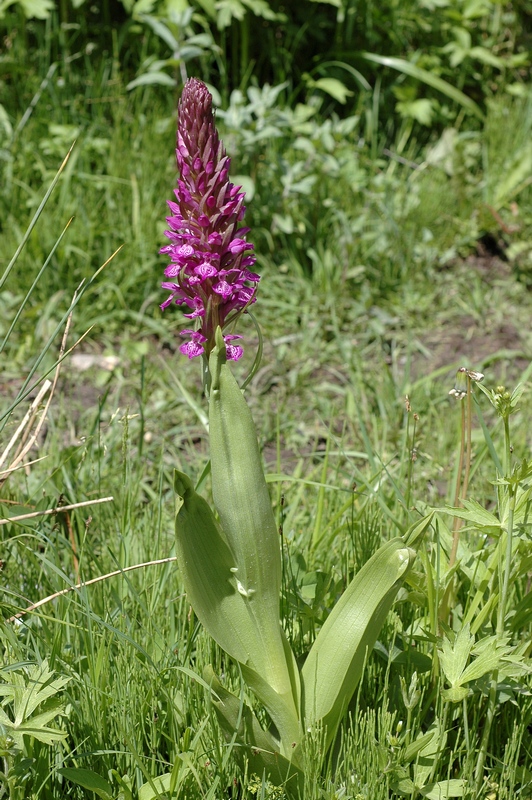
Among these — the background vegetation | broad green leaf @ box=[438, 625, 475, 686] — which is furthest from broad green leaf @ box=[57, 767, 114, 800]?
broad green leaf @ box=[438, 625, 475, 686]

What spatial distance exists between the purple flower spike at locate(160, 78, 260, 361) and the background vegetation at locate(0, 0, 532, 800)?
0.23m

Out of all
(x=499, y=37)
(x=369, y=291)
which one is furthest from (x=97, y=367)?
(x=499, y=37)

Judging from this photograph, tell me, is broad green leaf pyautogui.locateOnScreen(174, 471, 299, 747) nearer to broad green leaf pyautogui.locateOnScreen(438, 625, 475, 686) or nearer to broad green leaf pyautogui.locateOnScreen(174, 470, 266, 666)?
broad green leaf pyautogui.locateOnScreen(174, 470, 266, 666)

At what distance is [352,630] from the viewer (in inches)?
47.0

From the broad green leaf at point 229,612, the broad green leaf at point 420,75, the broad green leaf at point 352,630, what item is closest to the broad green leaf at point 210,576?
the broad green leaf at point 229,612

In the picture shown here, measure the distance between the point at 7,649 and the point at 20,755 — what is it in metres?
0.18

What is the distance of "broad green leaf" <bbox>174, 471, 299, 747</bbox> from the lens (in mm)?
1155

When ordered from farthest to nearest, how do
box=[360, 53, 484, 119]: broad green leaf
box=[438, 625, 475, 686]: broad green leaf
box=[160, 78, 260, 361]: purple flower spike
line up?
box=[360, 53, 484, 119]: broad green leaf → box=[438, 625, 475, 686]: broad green leaf → box=[160, 78, 260, 361]: purple flower spike

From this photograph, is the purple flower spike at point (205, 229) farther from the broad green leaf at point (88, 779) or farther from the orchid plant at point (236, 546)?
the broad green leaf at point (88, 779)

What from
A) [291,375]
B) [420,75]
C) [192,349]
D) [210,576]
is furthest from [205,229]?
[420,75]

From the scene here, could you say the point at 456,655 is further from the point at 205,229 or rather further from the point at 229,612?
the point at 205,229

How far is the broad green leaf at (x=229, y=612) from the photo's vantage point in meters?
1.16

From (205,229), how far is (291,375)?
5.44 feet

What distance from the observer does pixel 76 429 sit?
8.16 ft
